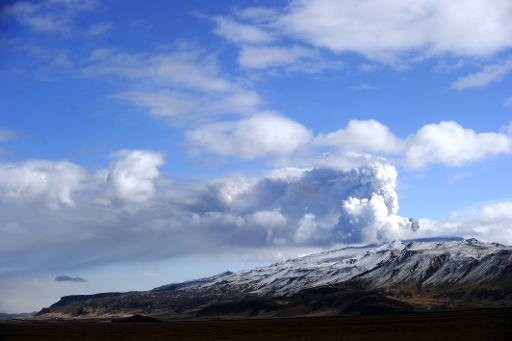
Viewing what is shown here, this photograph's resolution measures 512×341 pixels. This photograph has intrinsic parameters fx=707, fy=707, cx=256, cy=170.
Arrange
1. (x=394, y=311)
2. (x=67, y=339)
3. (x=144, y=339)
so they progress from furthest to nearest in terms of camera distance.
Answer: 1. (x=394, y=311)
2. (x=67, y=339)
3. (x=144, y=339)

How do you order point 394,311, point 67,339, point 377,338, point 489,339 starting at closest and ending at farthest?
point 489,339
point 377,338
point 67,339
point 394,311

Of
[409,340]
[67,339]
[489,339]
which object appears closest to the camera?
[489,339]

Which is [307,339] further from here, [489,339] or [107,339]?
[107,339]

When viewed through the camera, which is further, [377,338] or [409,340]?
[377,338]

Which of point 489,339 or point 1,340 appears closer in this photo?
point 489,339

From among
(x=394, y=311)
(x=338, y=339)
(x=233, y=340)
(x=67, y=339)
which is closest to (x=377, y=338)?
(x=338, y=339)

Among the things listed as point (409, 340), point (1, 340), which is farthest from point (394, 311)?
point (409, 340)

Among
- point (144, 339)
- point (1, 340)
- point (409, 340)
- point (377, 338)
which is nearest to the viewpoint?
point (409, 340)

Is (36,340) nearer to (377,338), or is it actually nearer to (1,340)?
(1,340)
